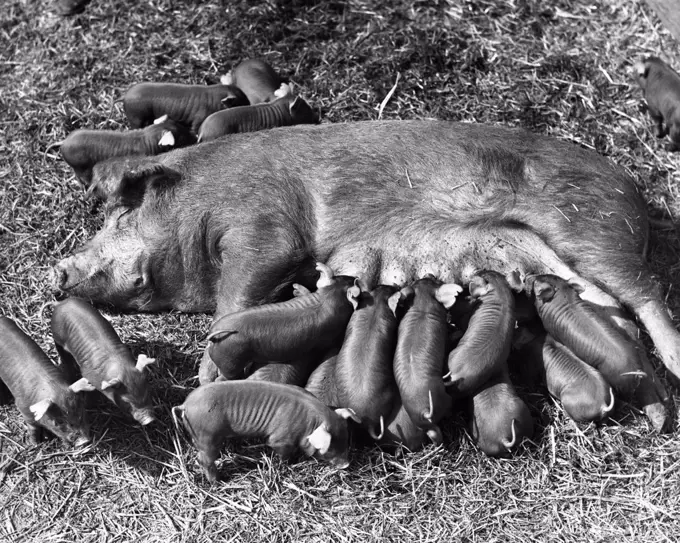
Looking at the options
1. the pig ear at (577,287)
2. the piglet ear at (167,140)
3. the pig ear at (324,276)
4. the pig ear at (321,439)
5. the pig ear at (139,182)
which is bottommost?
the pig ear at (321,439)

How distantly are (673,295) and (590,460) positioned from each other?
135cm

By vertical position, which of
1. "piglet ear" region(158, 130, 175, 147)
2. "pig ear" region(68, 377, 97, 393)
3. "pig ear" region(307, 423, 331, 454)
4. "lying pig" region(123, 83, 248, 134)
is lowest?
"pig ear" region(307, 423, 331, 454)

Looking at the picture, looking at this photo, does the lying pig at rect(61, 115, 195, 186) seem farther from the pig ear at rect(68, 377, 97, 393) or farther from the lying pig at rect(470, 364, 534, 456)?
the lying pig at rect(470, 364, 534, 456)

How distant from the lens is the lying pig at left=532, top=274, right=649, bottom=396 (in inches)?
171

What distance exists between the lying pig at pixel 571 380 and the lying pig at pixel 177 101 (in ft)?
8.52

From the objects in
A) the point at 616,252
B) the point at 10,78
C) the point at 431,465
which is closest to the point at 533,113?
the point at 616,252

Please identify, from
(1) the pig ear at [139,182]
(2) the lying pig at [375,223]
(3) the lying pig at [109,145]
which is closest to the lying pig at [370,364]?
(2) the lying pig at [375,223]

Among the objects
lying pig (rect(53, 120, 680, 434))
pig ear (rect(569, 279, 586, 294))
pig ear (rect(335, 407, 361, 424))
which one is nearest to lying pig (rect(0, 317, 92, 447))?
lying pig (rect(53, 120, 680, 434))

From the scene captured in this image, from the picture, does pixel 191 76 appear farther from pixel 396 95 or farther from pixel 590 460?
pixel 590 460

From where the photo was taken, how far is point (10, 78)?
6344 millimetres

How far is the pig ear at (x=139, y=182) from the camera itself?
4.89 meters

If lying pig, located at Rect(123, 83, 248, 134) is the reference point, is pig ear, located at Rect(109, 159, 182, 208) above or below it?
below

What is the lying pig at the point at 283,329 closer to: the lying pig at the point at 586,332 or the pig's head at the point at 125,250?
the pig's head at the point at 125,250

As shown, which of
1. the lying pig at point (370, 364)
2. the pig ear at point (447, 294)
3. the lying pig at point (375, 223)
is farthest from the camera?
the lying pig at point (375, 223)
